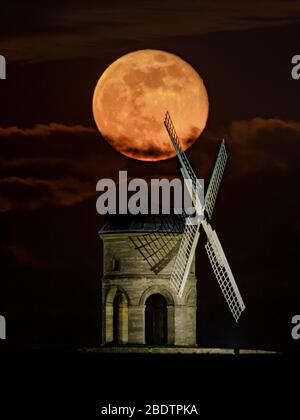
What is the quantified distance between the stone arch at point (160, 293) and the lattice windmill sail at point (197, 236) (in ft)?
1.52

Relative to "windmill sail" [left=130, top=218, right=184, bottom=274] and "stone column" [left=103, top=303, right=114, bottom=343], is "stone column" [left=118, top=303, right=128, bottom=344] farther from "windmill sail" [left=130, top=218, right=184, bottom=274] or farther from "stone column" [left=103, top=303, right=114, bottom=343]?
"windmill sail" [left=130, top=218, right=184, bottom=274]

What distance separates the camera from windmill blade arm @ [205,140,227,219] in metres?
136

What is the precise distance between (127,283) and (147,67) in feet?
26.2

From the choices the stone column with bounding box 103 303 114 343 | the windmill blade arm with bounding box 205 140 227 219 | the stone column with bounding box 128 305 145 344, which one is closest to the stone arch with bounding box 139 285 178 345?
the stone column with bounding box 128 305 145 344

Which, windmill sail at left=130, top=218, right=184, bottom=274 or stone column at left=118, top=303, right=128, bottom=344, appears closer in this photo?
windmill sail at left=130, top=218, right=184, bottom=274

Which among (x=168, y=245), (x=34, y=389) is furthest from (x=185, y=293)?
(x=34, y=389)

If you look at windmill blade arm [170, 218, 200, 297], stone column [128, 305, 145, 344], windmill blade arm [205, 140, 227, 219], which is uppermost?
windmill blade arm [205, 140, 227, 219]

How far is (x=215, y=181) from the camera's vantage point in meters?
137

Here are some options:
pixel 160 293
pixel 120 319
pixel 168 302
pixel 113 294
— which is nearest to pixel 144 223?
pixel 160 293
